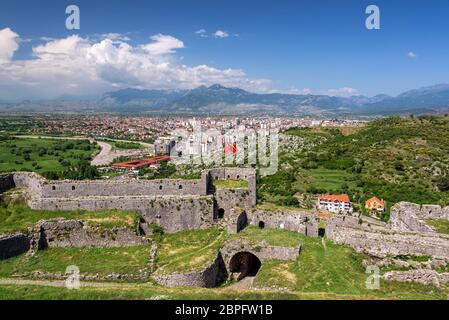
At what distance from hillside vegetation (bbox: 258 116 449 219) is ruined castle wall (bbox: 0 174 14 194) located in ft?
97.5

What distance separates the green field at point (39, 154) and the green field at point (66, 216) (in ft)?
193

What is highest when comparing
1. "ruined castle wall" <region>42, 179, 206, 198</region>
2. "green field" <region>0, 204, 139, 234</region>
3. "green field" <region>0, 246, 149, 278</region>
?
"ruined castle wall" <region>42, 179, 206, 198</region>

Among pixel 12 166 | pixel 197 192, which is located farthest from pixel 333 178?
pixel 12 166

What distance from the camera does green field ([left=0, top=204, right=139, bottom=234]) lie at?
70.0ft

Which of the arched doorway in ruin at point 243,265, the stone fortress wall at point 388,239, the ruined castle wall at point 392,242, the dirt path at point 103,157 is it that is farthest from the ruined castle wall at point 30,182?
the dirt path at point 103,157

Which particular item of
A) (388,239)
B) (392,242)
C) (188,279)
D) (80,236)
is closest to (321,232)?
(388,239)

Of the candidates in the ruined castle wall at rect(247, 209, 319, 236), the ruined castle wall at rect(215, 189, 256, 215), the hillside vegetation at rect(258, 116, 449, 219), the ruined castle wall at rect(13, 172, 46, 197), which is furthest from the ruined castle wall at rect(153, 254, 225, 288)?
the hillside vegetation at rect(258, 116, 449, 219)

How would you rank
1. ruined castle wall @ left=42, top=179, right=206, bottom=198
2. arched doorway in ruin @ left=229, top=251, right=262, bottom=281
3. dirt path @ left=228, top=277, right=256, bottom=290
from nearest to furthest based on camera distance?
dirt path @ left=228, top=277, right=256, bottom=290 < arched doorway in ruin @ left=229, top=251, right=262, bottom=281 < ruined castle wall @ left=42, top=179, right=206, bottom=198

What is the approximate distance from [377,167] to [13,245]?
56344 mm

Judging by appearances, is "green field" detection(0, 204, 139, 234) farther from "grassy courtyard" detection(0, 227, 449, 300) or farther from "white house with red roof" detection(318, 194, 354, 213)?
"white house with red roof" detection(318, 194, 354, 213)

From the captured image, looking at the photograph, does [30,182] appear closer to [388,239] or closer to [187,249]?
[187,249]
